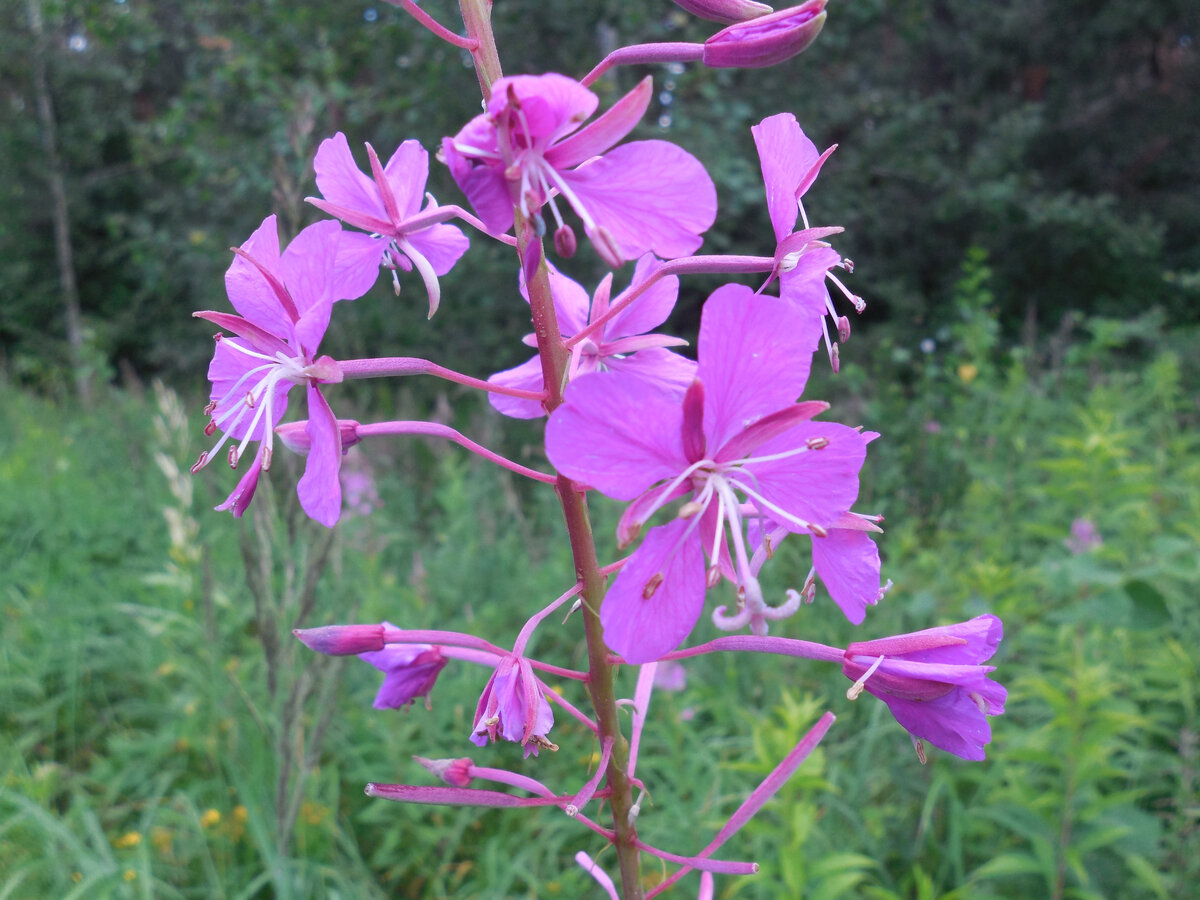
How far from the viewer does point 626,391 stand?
82 centimetres

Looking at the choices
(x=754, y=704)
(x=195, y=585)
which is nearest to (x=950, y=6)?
(x=754, y=704)

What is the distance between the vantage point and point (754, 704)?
325 centimetres

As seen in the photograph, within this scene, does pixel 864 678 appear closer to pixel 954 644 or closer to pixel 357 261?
pixel 954 644

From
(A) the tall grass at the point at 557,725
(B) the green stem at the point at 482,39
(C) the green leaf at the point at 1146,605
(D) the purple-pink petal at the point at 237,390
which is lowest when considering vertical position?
(A) the tall grass at the point at 557,725

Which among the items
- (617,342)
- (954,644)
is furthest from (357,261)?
(954,644)

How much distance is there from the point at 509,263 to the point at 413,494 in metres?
2.28

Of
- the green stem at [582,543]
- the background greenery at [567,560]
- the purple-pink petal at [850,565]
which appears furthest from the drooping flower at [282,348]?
the background greenery at [567,560]

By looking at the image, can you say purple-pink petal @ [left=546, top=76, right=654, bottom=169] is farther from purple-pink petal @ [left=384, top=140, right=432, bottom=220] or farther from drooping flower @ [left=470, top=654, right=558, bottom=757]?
drooping flower @ [left=470, top=654, right=558, bottom=757]

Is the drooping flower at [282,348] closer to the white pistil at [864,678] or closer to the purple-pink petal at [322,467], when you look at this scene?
the purple-pink petal at [322,467]

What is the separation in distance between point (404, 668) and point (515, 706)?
0.70 feet

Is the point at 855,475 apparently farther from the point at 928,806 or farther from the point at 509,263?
the point at 509,263

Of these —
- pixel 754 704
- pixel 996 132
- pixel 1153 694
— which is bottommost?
pixel 754 704

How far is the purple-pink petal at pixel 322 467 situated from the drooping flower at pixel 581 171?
1.05 feet

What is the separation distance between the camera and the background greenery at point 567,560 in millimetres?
2312
